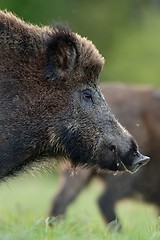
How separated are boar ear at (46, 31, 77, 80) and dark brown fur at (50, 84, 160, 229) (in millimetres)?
3989

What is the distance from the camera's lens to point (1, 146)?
8680 mm

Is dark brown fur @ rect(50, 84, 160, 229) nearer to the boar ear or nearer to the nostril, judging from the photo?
the nostril

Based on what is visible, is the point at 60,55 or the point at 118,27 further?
the point at 118,27

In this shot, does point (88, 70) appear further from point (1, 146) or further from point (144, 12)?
point (144, 12)

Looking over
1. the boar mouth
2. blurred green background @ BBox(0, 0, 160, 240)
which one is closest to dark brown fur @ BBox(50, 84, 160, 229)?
the boar mouth

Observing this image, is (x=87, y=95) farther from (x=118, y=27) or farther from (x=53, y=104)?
(x=118, y=27)

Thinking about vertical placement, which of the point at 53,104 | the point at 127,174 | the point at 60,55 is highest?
the point at 60,55

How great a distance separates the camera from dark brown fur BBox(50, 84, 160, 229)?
517 inches

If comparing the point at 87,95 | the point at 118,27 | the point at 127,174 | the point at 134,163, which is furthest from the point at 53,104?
the point at 118,27

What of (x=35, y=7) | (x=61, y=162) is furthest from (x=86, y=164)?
(x=35, y=7)

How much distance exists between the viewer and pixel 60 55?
912 cm

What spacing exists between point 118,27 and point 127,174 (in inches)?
894

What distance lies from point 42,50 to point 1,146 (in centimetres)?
99

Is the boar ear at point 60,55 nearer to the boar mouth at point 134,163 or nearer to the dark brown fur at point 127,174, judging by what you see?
the boar mouth at point 134,163
